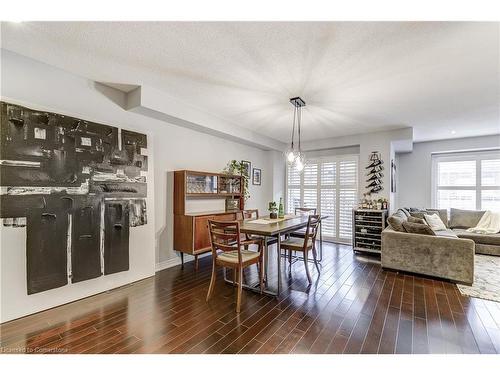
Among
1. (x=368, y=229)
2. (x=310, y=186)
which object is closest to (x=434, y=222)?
(x=368, y=229)

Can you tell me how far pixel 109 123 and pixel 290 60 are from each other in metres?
2.33

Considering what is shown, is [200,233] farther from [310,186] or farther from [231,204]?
[310,186]

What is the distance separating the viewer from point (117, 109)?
10.4 feet

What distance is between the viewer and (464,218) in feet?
17.1

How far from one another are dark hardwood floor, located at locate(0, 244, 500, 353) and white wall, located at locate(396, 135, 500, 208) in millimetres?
3480

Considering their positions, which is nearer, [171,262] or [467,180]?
[171,262]

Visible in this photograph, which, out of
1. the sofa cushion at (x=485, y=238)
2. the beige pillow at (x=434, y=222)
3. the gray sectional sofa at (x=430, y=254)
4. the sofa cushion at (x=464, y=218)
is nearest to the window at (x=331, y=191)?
the beige pillow at (x=434, y=222)

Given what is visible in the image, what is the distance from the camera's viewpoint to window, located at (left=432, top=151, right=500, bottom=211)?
5371 mm

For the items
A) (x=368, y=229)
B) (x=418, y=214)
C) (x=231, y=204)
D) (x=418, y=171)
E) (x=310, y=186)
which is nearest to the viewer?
(x=368, y=229)

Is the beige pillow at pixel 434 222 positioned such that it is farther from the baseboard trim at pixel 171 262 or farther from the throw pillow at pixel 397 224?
the baseboard trim at pixel 171 262

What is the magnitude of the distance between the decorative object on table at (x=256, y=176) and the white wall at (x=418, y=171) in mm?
3774

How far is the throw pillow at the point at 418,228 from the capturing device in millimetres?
3424
